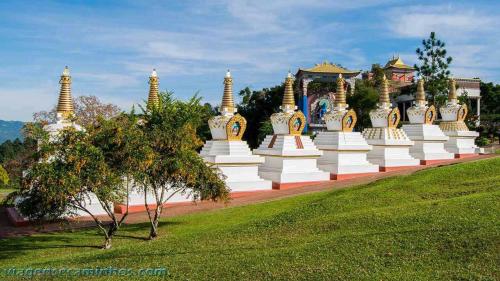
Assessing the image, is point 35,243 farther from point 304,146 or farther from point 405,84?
point 405,84

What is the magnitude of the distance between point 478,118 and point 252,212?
49276mm

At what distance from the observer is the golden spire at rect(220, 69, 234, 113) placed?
2883 cm

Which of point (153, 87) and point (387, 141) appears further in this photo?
point (387, 141)

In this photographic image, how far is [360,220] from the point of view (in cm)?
1373

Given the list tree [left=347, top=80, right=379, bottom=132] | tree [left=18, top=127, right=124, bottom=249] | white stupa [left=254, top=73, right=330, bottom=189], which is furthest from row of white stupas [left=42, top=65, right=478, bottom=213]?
tree [left=347, top=80, right=379, bottom=132]

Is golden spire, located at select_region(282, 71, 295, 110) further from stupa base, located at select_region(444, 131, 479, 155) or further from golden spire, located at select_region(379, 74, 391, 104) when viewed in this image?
stupa base, located at select_region(444, 131, 479, 155)

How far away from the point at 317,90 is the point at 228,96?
162 feet

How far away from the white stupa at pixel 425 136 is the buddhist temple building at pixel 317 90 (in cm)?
3576

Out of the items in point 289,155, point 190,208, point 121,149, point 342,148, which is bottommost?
point 190,208

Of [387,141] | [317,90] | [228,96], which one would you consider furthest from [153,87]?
[317,90]

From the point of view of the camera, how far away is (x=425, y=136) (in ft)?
121

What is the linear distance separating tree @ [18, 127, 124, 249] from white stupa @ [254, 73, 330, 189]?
45.6 ft

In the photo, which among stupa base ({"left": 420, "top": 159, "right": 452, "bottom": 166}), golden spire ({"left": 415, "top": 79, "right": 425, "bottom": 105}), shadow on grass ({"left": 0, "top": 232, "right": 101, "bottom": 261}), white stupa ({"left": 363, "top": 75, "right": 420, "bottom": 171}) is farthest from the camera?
golden spire ({"left": 415, "top": 79, "right": 425, "bottom": 105})

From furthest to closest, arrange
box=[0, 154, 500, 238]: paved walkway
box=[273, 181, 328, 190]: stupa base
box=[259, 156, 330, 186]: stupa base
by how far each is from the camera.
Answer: box=[259, 156, 330, 186]: stupa base
box=[273, 181, 328, 190]: stupa base
box=[0, 154, 500, 238]: paved walkway
